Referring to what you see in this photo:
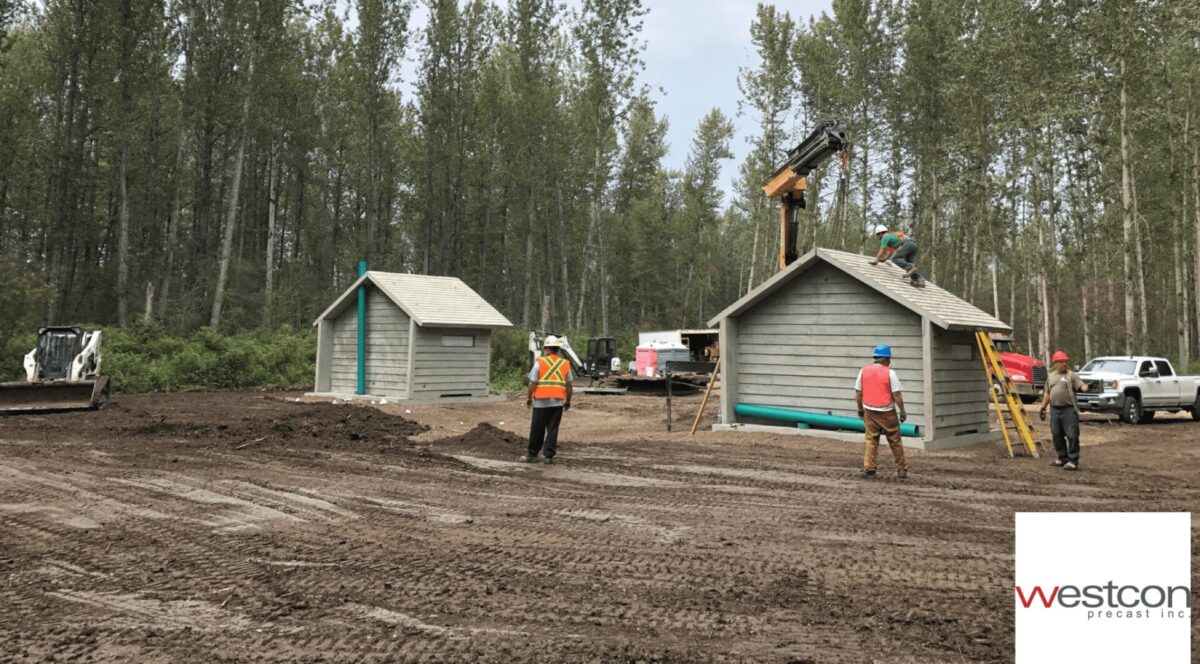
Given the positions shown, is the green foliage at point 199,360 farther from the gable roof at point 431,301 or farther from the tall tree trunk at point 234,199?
the gable roof at point 431,301

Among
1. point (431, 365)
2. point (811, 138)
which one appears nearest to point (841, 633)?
point (811, 138)

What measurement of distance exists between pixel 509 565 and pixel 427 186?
37904mm

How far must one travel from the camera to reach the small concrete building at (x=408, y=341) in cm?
2048

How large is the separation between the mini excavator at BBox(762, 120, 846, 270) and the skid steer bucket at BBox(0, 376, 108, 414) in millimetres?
16288

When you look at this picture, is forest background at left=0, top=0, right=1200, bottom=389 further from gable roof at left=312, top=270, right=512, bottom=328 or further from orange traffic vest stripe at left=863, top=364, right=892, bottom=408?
orange traffic vest stripe at left=863, top=364, right=892, bottom=408

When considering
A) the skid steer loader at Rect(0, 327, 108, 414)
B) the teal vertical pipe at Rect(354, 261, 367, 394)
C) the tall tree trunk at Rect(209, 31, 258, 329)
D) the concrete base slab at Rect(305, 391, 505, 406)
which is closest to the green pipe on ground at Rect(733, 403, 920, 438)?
the concrete base slab at Rect(305, 391, 505, 406)

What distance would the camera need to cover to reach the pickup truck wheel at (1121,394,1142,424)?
774 inches

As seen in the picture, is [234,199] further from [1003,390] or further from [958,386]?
[1003,390]

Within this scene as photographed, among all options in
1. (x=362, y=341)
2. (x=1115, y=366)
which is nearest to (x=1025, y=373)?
(x=1115, y=366)

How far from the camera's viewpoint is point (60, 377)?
18062mm

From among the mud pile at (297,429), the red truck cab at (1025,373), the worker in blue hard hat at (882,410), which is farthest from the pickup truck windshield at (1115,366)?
the mud pile at (297,429)

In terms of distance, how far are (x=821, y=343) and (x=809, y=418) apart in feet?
4.91

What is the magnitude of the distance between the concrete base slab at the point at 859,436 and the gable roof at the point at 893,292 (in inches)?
82.9

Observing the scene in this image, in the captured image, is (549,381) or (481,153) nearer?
(549,381)
